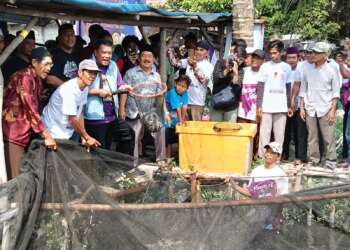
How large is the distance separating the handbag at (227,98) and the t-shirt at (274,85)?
1.28ft

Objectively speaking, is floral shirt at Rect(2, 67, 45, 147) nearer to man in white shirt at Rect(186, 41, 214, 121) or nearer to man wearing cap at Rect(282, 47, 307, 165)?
man in white shirt at Rect(186, 41, 214, 121)

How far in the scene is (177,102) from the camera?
714 centimetres

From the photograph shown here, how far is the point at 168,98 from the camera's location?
713cm

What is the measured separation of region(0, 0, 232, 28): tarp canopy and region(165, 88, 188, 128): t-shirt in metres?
0.97

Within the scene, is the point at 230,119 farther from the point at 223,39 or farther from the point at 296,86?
the point at 223,39

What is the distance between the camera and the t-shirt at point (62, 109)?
4629mm

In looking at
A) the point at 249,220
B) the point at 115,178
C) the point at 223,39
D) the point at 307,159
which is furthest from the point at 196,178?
the point at 223,39

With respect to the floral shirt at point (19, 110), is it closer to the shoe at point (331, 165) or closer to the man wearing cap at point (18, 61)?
the man wearing cap at point (18, 61)

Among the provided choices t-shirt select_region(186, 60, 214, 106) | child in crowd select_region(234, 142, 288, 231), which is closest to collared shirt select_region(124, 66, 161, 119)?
t-shirt select_region(186, 60, 214, 106)

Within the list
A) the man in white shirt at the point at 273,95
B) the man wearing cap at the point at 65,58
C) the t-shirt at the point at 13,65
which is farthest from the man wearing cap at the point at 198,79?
the t-shirt at the point at 13,65

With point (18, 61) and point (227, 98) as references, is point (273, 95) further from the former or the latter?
point (18, 61)

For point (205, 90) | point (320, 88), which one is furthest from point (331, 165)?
point (205, 90)

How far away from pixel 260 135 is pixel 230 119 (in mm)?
485

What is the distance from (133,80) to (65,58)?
978 mm
